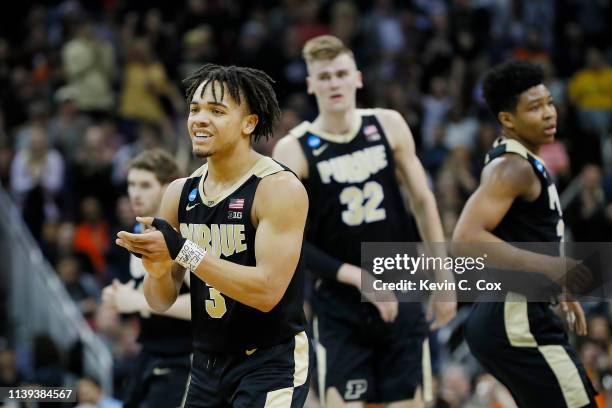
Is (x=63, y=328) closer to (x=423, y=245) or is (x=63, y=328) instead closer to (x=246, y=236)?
(x=423, y=245)

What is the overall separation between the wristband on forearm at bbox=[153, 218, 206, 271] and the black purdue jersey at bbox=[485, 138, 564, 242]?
225 cm

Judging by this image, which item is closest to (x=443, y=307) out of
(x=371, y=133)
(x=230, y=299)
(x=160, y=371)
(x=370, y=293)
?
(x=370, y=293)

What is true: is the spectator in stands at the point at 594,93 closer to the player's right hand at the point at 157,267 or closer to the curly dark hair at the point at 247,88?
the curly dark hair at the point at 247,88

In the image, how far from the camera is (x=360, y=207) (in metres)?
7.43

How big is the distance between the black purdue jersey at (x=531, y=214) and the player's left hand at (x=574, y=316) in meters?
0.46

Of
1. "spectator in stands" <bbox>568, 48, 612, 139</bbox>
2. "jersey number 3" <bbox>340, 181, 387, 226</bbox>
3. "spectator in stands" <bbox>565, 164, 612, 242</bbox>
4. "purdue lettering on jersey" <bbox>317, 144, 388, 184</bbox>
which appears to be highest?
"spectator in stands" <bbox>568, 48, 612, 139</bbox>

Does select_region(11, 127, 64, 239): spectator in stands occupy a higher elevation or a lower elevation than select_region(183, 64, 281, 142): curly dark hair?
higher

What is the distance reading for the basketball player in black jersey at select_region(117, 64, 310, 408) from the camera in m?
5.34

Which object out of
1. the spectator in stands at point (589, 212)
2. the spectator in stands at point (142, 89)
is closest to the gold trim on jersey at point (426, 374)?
the spectator in stands at point (589, 212)

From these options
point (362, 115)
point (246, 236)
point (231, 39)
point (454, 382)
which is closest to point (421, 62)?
point (231, 39)

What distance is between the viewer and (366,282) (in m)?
7.24

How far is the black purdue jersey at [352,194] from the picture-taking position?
24.4 feet

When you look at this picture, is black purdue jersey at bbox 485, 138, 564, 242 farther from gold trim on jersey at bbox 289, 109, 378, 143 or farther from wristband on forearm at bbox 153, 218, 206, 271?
wristband on forearm at bbox 153, 218, 206, 271

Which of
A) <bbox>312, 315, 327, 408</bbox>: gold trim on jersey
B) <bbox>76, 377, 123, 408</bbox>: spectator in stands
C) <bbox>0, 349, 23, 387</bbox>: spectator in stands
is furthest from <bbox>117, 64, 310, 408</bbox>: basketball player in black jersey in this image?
<bbox>0, 349, 23, 387</bbox>: spectator in stands
